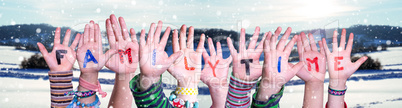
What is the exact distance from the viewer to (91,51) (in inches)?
145

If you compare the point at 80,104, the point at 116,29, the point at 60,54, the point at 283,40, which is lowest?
the point at 80,104

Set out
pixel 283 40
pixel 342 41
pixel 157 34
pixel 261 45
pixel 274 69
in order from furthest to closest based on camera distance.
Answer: pixel 342 41 < pixel 261 45 < pixel 283 40 < pixel 274 69 < pixel 157 34

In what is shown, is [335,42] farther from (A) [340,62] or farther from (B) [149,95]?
(B) [149,95]

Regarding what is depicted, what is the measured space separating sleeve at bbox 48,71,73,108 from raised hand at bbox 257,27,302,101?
1919 mm

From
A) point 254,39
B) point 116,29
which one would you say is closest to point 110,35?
point 116,29

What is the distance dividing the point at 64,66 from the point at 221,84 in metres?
1.62

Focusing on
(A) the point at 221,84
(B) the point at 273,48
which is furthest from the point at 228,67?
(B) the point at 273,48

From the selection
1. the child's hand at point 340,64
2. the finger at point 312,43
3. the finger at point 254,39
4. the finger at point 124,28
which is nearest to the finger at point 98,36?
the finger at point 124,28

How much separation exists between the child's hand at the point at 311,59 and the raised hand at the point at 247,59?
1.49 feet

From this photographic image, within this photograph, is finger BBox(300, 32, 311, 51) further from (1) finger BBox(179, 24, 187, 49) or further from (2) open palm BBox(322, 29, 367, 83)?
(1) finger BBox(179, 24, 187, 49)

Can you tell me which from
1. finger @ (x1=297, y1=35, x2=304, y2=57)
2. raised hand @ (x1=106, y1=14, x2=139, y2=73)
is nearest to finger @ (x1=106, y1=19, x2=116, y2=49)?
raised hand @ (x1=106, y1=14, x2=139, y2=73)

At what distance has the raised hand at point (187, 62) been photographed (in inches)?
140

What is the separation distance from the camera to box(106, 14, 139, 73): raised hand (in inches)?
135

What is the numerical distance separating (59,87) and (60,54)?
13.6 inches
